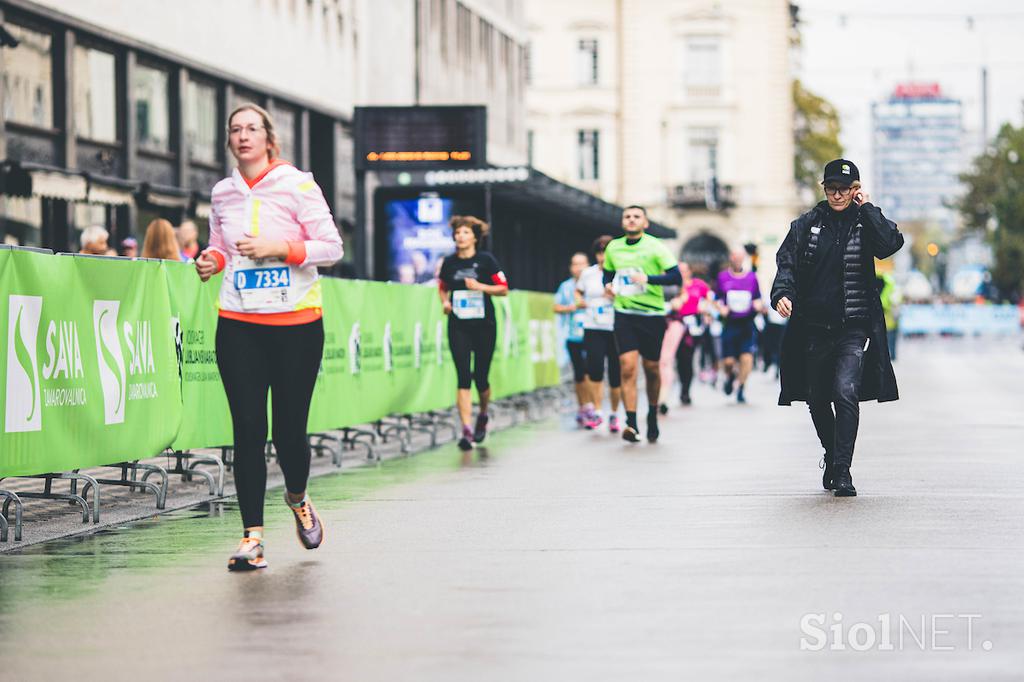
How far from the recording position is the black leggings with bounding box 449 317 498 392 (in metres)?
17.0

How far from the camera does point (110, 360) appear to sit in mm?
11602

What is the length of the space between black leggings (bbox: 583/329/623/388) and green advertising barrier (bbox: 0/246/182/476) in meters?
7.42

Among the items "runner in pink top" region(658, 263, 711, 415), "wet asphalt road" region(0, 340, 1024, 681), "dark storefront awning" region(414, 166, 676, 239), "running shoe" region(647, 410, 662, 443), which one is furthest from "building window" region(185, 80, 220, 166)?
"wet asphalt road" region(0, 340, 1024, 681)

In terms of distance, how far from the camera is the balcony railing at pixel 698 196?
282 ft

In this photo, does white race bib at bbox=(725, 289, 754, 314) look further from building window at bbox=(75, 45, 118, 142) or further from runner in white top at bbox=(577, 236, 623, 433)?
building window at bbox=(75, 45, 118, 142)

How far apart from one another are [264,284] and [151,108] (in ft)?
76.8

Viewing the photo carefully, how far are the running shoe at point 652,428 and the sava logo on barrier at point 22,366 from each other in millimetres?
7810

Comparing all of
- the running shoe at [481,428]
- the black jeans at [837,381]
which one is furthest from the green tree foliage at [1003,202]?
the black jeans at [837,381]

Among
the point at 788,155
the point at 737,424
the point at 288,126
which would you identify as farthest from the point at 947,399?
the point at 788,155

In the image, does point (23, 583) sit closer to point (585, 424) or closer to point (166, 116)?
point (585, 424)

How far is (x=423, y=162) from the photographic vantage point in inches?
1133

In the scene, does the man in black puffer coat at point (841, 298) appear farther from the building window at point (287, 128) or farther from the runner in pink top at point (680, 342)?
the building window at point (287, 128)

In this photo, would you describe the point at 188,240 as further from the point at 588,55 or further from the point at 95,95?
the point at 588,55

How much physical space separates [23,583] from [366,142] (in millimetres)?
20830
